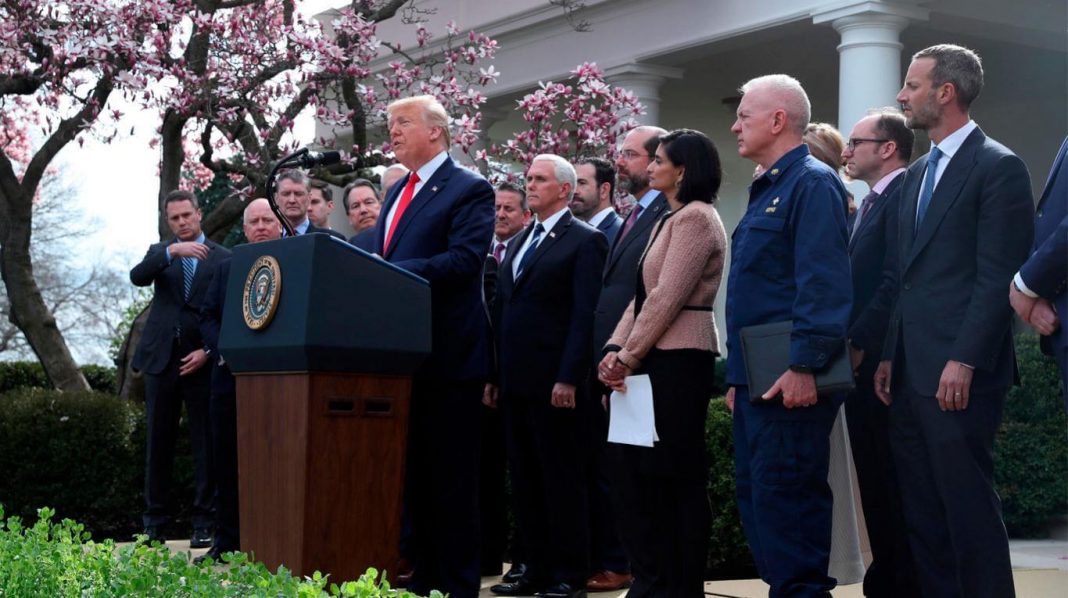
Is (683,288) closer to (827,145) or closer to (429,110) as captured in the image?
(827,145)

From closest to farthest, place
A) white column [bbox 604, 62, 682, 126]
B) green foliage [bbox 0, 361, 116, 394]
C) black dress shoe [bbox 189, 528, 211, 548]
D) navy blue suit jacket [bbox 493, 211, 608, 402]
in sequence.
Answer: navy blue suit jacket [bbox 493, 211, 608, 402]
black dress shoe [bbox 189, 528, 211, 548]
white column [bbox 604, 62, 682, 126]
green foliage [bbox 0, 361, 116, 394]

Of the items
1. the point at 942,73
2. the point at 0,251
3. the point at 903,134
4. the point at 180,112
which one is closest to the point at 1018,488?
the point at 903,134

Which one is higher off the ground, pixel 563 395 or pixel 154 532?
pixel 563 395

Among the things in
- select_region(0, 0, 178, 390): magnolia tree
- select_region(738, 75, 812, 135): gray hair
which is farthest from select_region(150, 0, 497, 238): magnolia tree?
select_region(738, 75, 812, 135): gray hair

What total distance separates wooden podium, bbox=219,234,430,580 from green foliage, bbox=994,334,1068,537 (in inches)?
254

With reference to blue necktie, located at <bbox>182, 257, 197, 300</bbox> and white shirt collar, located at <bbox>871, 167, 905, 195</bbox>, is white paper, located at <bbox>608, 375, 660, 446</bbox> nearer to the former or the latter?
Answer: white shirt collar, located at <bbox>871, 167, 905, 195</bbox>

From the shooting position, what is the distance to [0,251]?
1247cm

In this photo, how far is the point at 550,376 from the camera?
667 centimetres

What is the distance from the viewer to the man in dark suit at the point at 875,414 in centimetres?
539

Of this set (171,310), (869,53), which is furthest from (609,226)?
(869,53)

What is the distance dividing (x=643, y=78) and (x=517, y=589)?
8.73 meters

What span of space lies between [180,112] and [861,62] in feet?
19.6

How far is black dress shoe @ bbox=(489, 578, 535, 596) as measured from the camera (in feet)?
22.1

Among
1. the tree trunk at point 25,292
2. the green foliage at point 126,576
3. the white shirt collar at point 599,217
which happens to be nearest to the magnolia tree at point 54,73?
the tree trunk at point 25,292
